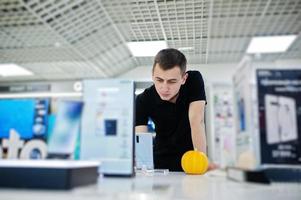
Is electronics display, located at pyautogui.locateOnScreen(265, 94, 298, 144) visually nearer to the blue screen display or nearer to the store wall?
the store wall

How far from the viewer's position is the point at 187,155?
25.1 inches

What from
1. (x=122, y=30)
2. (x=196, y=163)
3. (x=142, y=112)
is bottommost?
(x=196, y=163)

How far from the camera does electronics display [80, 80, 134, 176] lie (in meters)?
0.42

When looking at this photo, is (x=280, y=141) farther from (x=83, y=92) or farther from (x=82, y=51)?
(x=82, y=51)

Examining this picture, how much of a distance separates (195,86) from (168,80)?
0.08 m

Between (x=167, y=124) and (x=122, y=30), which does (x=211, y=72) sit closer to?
(x=167, y=124)

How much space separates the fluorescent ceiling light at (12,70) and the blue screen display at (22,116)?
1.62ft

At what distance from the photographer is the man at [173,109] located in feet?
2.24

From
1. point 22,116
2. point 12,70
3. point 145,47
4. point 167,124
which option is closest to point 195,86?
point 167,124

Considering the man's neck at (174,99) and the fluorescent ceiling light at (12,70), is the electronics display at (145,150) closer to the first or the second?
the man's neck at (174,99)

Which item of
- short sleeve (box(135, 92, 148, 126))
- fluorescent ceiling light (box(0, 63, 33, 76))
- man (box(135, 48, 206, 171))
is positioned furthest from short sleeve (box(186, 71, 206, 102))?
fluorescent ceiling light (box(0, 63, 33, 76))

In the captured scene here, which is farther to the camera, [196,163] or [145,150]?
[145,150]

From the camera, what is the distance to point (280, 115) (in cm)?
38

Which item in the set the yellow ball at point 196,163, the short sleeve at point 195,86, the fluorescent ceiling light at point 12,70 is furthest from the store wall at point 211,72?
the fluorescent ceiling light at point 12,70
